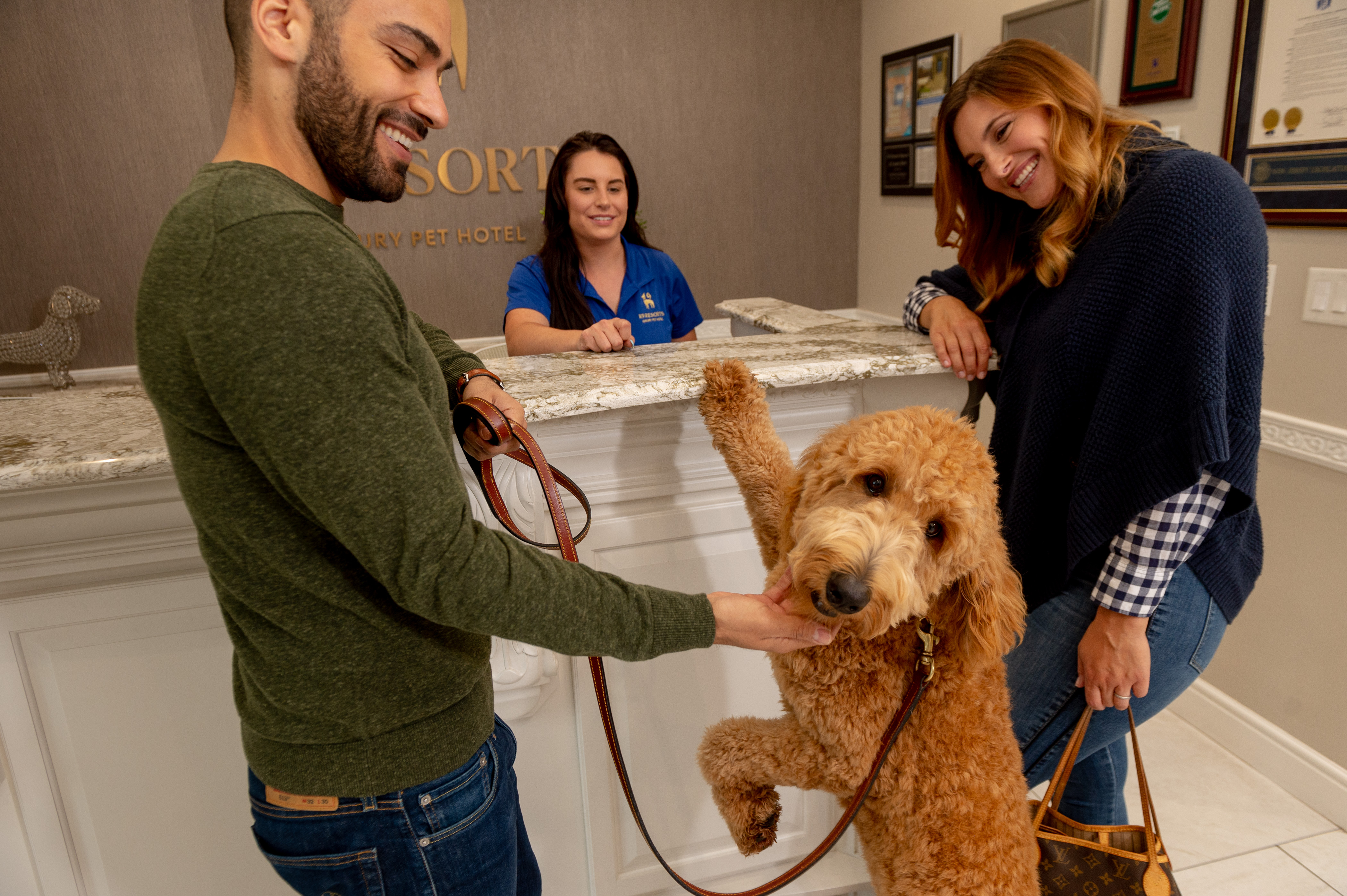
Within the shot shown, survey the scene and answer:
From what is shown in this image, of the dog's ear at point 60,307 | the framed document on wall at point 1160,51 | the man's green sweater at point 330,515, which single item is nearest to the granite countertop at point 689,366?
the man's green sweater at point 330,515

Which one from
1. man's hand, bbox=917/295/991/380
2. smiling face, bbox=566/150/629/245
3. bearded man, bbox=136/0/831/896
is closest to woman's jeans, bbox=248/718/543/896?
bearded man, bbox=136/0/831/896

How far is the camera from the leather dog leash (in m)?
1.02

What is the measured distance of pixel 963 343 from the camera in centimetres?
143

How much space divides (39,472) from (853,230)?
474 cm

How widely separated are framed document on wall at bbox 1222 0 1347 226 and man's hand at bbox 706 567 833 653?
1995 millimetres

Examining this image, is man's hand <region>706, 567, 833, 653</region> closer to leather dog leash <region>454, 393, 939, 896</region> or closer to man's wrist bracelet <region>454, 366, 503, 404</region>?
leather dog leash <region>454, 393, 939, 896</region>

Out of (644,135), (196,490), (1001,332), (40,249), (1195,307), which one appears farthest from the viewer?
(644,135)

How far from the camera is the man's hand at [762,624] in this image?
0.94m

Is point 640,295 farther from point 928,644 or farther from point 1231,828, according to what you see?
point 1231,828

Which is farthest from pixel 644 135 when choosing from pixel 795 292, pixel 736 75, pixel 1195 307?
pixel 1195 307

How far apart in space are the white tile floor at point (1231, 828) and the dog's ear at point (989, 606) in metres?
1.62

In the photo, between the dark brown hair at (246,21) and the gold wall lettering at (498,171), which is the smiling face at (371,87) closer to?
the dark brown hair at (246,21)

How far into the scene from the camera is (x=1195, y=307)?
1.06 metres

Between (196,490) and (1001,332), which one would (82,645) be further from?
(1001,332)
